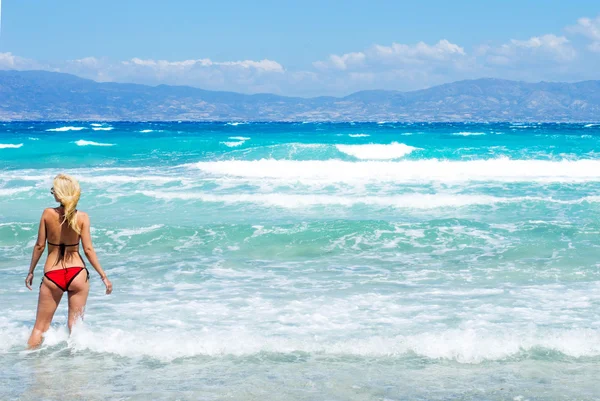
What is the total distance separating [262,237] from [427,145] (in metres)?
34.2

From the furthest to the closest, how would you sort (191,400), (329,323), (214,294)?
(214,294), (329,323), (191,400)

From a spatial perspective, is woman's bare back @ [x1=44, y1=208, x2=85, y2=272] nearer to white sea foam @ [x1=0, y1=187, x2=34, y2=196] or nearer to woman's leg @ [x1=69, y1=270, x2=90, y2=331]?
woman's leg @ [x1=69, y1=270, x2=90, y2=331]

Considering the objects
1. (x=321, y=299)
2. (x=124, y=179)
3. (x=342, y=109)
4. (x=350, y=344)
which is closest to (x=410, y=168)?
(x=124, y=179)

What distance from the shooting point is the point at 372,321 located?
6977 mm

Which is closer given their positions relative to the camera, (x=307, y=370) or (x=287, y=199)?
(x=307, y=370)

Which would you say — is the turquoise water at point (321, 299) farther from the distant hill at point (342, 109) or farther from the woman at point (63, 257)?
the distant hill at point (342, 109)

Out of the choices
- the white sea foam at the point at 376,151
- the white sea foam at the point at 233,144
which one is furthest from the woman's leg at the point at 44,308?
the white sea foam at the point at 233,144

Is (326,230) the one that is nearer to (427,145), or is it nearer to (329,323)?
(329,323)

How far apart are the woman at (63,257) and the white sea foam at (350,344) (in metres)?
0.22

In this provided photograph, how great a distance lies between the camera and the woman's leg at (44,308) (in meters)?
5.84

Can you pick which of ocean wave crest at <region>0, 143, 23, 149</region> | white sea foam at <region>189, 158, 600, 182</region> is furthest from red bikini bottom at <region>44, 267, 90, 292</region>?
ocean wave crest at <region>0, 143, 23, 149</region>

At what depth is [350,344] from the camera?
609 cm

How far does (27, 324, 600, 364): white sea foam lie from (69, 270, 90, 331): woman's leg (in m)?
0.12

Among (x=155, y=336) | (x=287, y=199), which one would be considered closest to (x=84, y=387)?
(x=155, y=336)
